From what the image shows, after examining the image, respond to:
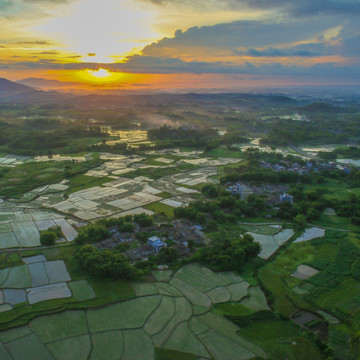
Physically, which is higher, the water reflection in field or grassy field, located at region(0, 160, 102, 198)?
grassy field, located at region(0, 160, 102, 198)

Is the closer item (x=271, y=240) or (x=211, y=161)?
(x=271, y=240)

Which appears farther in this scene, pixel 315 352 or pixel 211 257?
pixel 211 257

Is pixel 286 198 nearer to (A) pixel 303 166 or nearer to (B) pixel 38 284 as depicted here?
(A) pixel 303 166

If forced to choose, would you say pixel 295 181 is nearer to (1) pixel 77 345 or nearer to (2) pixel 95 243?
(2) pixel 95 243

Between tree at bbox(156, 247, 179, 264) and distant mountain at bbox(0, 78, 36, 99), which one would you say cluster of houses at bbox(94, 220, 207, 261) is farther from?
distant mountain at bbox(0, 78, 36, 99)

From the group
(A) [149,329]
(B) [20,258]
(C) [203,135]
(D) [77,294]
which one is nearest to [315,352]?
(A) [149,329]

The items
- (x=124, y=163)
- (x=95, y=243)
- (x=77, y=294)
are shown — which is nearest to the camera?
(x=77, y=294)

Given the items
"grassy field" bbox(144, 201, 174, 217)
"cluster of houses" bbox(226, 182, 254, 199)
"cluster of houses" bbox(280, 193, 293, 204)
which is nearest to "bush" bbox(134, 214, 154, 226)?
"grassy field" bbox(144, 201, 174, 217)

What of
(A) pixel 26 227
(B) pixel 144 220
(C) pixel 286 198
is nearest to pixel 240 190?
(C) pixel 286 198
